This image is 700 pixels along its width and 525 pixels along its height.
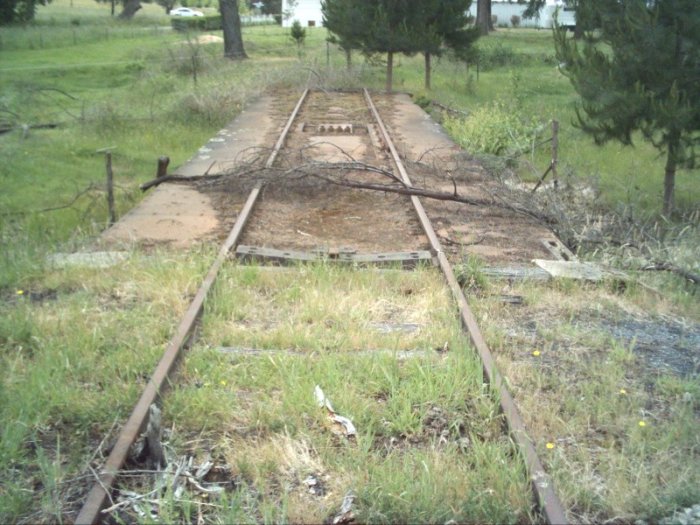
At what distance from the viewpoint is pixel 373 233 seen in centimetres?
819

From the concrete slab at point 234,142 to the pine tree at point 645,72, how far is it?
15.5 feet

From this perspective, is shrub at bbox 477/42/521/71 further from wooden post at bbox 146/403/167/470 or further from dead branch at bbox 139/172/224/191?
wooden post at bbox 146/403/167/470

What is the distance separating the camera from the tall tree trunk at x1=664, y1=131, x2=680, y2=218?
10.9 meters

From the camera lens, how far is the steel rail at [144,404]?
336 centimetres

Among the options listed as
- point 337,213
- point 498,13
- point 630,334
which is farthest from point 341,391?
point 498,13

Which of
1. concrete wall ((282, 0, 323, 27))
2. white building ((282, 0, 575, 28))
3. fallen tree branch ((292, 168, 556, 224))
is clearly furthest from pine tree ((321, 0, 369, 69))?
concrete wall ((282, 0, 323, 27))

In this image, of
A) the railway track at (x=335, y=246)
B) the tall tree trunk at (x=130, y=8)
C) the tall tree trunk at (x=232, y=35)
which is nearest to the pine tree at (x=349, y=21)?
the railway track at (x=335, y=246)

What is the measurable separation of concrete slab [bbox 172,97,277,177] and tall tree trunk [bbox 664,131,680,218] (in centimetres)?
552

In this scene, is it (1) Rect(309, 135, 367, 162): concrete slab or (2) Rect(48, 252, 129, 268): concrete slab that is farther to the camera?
(1) Rect(309, 135, 367, 162): concrete slab

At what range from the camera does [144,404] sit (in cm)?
414

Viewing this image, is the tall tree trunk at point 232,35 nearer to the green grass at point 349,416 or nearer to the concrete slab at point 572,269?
the concrete slab at point 572,269

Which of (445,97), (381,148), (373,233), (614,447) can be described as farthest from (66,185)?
(445,97)

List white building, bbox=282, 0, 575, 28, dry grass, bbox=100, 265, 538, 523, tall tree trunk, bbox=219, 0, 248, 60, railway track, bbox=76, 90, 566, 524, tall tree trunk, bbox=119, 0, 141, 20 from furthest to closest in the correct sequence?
tall tree trunk, bbox=119, 0, 141, 20 → white building, bbox=282, 0, 575, 28 → tall tree trunk, bbox=219, 0, 248, 60 → railway track, bbox=76, 90, 566, 524 → dry grass, bbox=100, 265, 538, 523

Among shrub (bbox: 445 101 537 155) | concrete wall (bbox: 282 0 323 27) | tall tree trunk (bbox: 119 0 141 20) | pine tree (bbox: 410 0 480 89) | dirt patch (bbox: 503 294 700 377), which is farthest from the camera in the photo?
concrete wall (bbox: 282 0 323 27)
